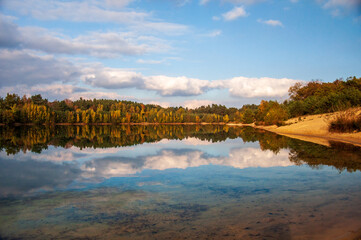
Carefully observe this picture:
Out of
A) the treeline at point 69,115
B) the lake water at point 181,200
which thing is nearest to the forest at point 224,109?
the treeline at point 69,115

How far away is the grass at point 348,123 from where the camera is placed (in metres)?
25.7

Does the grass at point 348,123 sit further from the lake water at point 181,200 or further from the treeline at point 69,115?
the treeline at point 69,115

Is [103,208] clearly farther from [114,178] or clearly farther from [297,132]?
[297,132]

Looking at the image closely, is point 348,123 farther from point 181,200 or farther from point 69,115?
point 69,115

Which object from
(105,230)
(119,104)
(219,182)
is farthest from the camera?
(119,104)

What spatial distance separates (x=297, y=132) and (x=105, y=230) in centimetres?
3798

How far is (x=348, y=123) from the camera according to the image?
88.1ft

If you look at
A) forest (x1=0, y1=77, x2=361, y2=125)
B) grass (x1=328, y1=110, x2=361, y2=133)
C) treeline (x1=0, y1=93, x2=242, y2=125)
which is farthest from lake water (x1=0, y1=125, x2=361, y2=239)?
treeline (x1=0, y1=93, x2=242, y2=125)

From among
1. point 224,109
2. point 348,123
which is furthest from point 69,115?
point 348,123

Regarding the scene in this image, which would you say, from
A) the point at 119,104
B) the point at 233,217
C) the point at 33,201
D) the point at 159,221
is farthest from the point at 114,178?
the point at 119,104

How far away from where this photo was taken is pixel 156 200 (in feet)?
26.6

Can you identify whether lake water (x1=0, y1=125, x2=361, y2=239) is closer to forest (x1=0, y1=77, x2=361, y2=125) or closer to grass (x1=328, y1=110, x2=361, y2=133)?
grass (x1=328, y1=110, x2=361, y2=133)

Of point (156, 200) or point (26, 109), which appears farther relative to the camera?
point (26, 109)

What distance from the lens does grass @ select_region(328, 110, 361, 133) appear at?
25741 millimetres
